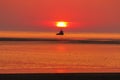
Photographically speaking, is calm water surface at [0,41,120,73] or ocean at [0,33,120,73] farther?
ocean at [0,33,120,73]

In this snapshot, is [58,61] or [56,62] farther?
[58,61]

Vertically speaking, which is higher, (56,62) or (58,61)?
(58,61)

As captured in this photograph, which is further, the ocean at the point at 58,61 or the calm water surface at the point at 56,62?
the ocean at the point at 58,61
